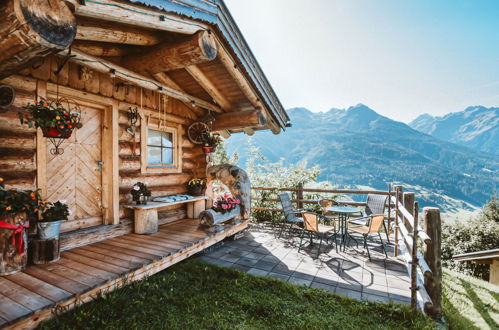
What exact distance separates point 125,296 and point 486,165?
130m

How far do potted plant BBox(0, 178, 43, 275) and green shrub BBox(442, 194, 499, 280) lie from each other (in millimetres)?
11688

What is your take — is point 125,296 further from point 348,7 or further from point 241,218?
point 348,7

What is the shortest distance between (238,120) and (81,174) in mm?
3328

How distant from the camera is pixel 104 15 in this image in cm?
222

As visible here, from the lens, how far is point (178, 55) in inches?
132

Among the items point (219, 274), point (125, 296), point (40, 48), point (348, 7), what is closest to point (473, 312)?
point (219, 274)

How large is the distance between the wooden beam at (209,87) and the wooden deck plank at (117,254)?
3337 millimetres

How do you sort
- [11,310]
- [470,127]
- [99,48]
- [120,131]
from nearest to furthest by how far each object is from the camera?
1. [11,310]
2. [99,48]
3. [120,131]
4. [470,127]

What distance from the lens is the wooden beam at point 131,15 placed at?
6.76 ft

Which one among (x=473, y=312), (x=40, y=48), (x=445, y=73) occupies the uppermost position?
(x=445, y=73)

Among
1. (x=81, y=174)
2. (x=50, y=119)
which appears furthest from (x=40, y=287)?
(x=81, y=174)

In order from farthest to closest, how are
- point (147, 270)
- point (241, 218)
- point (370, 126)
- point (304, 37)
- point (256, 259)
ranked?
point (370, 126) → point (304, 37) → point (241, 218) → point (256, 259) → point (147, 270)

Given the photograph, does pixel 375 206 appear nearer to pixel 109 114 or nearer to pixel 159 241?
pixel 159 241

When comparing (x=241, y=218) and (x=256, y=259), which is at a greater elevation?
(x=241, y=218)
